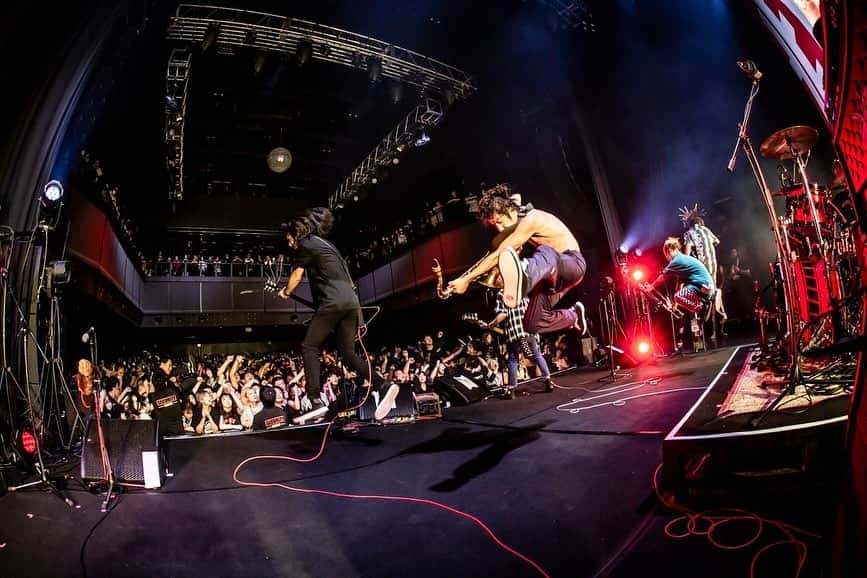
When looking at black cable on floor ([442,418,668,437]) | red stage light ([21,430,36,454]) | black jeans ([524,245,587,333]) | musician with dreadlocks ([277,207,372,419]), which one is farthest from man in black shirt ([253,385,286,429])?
black jeans ([524,245,587,333])

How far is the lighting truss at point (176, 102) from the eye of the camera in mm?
8305

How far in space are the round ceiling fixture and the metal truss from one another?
5.20m

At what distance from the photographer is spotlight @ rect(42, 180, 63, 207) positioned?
183 inches

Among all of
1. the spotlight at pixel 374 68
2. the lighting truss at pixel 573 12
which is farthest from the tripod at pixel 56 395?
the lighting truss at pixel 573 12

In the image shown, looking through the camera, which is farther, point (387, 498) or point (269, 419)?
point (269, 419)

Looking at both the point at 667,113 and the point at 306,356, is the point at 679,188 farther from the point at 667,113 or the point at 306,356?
the point at 306,356

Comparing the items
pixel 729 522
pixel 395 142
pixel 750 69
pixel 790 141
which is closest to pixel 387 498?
pixel 729 522

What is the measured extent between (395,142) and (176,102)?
492cm

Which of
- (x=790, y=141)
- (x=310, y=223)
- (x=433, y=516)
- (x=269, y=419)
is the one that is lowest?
(x=433, y=516)

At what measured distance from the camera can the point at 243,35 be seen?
26.9ft

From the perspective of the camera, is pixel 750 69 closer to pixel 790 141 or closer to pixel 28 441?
pixel 790 141

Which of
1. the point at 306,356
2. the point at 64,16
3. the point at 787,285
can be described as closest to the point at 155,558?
the point at 306,356

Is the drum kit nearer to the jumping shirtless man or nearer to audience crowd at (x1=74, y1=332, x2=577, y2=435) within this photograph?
the jumping shirtless man

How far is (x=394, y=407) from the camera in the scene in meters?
4.30
